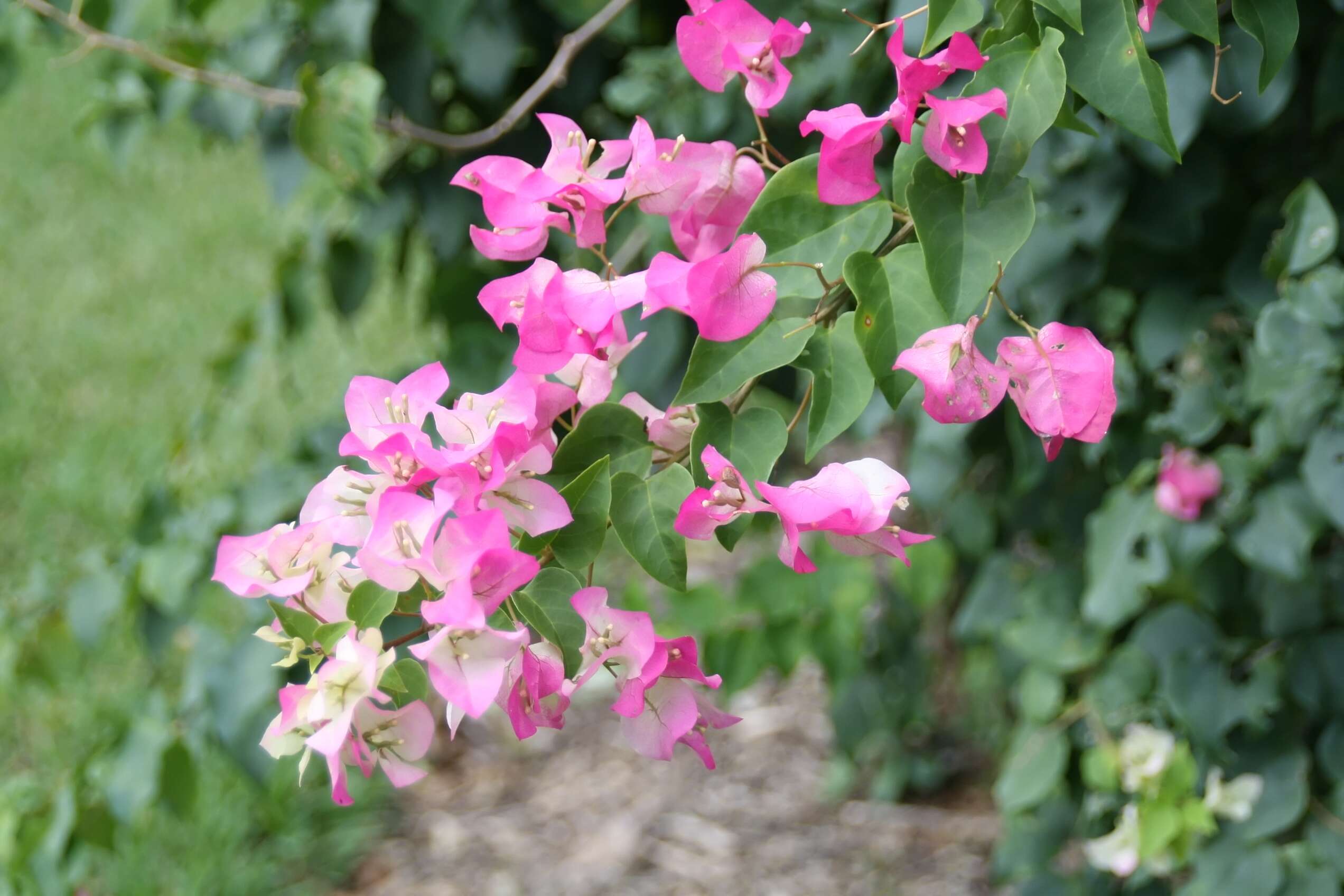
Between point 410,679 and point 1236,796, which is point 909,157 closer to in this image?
point 410,679

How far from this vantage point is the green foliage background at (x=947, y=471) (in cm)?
83

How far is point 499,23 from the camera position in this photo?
982mm

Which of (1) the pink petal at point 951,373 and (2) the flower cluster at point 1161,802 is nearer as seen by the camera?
(1) the pink petal at point 951,373

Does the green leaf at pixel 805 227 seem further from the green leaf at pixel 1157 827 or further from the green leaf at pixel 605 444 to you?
the green leaf at pixel 1157 827

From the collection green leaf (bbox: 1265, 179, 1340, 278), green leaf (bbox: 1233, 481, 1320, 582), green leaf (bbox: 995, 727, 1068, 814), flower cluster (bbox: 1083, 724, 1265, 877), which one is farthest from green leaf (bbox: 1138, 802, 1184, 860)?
green leaf (bbox: 1265, 179, 1340, 278)

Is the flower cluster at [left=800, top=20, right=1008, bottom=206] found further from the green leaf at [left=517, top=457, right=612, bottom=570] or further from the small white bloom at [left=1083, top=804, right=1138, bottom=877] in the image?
the small white bloom at [left=1083, top=804, right=1138, bottom=877]

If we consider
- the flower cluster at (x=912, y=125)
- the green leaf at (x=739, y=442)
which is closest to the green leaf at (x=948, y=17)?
the flower cluster at (x=912, y=125)

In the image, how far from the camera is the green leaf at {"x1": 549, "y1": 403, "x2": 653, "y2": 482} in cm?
40

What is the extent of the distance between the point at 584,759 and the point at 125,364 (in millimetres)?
1632

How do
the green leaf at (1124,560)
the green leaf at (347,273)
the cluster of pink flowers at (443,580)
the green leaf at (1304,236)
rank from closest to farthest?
the cluster of pink flowers at (443,580) → the green leaf at (1304,236) → the green leaf at (1124,560) → the green leaf at (347,273)

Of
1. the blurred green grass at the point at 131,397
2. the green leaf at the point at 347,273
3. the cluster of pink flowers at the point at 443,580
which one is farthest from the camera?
the blurred green grass at the point at 131,397

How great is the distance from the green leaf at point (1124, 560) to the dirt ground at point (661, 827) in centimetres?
64

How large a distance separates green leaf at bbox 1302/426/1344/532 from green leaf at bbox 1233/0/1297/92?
17.8 inches

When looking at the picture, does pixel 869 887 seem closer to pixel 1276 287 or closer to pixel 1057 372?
pixel 1276 287
